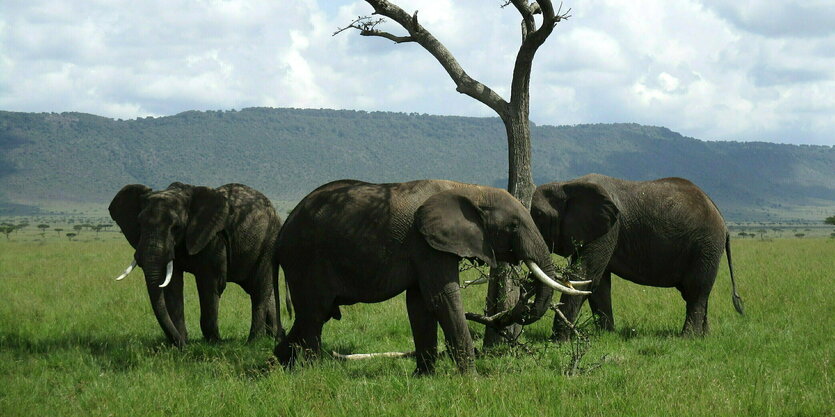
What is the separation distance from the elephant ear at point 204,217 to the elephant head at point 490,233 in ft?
13.3

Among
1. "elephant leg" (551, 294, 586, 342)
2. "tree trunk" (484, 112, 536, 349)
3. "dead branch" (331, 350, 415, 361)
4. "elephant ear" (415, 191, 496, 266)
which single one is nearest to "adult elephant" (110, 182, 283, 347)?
"dead branch" (331, 350, 415, 361)

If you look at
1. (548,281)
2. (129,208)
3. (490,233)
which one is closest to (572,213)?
(490,233)

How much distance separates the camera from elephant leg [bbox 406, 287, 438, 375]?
9812 millimetres

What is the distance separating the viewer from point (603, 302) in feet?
44.7

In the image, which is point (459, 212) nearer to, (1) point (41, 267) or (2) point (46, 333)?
Answer: (2) point (46, 333)

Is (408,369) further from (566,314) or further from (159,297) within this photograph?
(159,297)

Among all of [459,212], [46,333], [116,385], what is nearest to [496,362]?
[459,212]

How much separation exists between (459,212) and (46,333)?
761 cm

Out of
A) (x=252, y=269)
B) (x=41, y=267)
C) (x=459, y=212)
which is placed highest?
(x=459, y=212)

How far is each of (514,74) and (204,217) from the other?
5.08 m

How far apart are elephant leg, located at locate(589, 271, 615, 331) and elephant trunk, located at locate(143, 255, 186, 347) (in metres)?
6.07

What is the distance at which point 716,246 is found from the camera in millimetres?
13266

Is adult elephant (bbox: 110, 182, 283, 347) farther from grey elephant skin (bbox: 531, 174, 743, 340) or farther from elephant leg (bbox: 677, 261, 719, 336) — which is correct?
elephant leg (bbox: 677, 261, 719, 336)

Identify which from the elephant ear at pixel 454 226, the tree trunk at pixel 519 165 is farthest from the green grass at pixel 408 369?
the elephant ear at pixel 454 226
